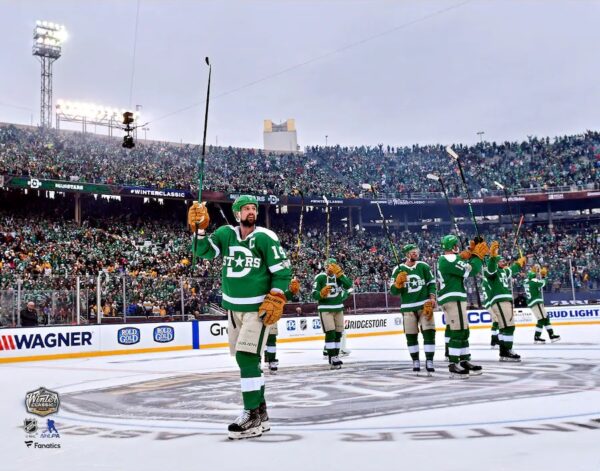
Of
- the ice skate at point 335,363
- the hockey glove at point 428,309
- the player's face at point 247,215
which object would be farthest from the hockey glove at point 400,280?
the player's face at point 247,215

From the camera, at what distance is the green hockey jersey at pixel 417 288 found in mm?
9672

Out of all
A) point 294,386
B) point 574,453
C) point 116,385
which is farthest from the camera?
point 116,385

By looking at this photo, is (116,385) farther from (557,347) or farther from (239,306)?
(557,347)

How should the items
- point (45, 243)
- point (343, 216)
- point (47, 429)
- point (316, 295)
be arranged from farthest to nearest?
point (343, 216) < point (45, 243) < point (316, 295) < point (47, 429)

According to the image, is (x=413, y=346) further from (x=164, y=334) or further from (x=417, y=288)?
(x=164, y=334)

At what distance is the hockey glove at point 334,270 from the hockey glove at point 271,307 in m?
6.52

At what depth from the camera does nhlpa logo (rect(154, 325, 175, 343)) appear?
19062mm

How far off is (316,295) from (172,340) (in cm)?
862

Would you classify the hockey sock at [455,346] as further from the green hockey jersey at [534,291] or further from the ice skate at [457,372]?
the green hockey jersey at [534,291]

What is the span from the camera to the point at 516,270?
15070 mm

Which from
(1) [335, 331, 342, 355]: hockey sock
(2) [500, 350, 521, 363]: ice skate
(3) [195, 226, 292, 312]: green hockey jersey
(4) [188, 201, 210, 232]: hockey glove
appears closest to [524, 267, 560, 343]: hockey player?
(2) [500, 350, 521, 363]: ice skate

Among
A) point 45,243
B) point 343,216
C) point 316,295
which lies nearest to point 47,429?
point 316,295

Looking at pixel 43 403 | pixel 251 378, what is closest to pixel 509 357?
pixel 251 378

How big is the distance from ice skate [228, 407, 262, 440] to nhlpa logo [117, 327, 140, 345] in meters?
14.3
